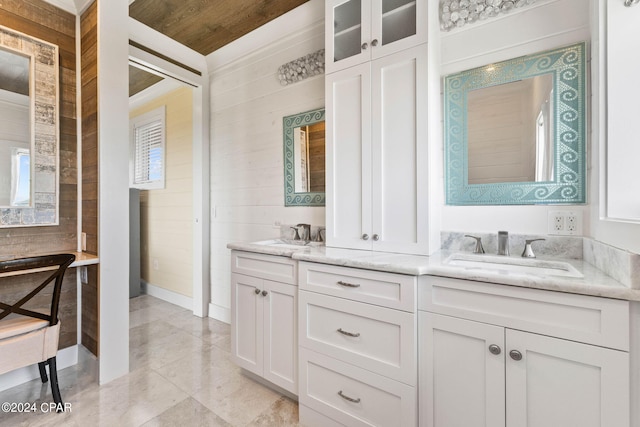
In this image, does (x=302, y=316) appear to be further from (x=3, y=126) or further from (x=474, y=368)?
(x=3, y=126)

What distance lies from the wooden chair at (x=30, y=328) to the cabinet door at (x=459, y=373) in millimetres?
2003

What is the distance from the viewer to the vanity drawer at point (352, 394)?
1.27m

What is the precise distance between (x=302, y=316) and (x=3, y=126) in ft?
7.76

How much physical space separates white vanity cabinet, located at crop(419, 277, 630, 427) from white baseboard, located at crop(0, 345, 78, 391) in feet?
8.41

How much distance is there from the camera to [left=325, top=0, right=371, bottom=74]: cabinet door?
68.6 inches

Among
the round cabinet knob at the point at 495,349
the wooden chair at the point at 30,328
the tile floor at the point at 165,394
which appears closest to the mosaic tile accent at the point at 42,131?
the wooden chair at the point at 30,328

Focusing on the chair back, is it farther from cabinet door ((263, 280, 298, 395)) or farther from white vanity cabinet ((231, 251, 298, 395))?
cabinet door ((263, 280, 298, 395))

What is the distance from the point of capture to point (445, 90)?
1.71m

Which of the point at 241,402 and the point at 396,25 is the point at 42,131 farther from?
the point at 396,25

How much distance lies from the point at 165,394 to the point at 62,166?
1.83 metres

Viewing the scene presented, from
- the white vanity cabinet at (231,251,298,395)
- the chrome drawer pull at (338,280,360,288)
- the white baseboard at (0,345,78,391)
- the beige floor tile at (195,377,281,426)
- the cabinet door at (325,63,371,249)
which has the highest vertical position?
the cabinet door at (325,63,371,249)

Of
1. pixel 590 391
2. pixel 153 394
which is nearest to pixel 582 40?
pixel 590 391

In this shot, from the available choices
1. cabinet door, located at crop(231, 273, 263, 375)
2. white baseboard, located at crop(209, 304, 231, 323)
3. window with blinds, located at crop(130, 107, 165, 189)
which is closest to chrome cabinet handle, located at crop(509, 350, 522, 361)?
cabinet door, located at crop(231, 273, 263, 375)

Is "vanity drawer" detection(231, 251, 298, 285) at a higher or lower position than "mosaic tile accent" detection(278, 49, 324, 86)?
lower
